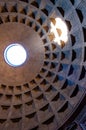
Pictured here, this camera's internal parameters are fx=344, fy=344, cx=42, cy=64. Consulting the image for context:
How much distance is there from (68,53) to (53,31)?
156cm

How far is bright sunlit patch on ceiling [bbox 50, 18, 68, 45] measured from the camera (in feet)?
64.3

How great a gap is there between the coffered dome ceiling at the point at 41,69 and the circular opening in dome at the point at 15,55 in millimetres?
374

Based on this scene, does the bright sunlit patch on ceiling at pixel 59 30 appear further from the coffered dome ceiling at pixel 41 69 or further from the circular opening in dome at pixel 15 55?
the circular opening in dome at pixel 15 55

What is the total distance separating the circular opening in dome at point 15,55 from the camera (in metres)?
21.5

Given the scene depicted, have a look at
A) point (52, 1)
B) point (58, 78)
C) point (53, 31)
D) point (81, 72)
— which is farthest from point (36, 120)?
point (52, 1)

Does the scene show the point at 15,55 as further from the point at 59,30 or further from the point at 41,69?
the point at 59,30

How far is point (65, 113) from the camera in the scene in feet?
65.6

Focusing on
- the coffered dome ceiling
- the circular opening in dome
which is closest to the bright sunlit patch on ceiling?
the coffered dome ceiling

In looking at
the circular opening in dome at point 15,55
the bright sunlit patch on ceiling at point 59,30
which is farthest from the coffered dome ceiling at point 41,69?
the circular opening in dome at point 15,55

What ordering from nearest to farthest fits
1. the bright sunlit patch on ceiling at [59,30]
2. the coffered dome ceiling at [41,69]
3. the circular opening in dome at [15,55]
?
the coffered dome ceiling at [41,69]
the bright sunlit patch on ceiling at [59,30]
the circular opening in dome at [15,55]

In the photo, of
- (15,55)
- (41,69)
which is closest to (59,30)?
(41,69)

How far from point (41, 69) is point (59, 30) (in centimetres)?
273

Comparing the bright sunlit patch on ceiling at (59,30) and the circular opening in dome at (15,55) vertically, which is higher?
the circular opening in dome at (15,55)

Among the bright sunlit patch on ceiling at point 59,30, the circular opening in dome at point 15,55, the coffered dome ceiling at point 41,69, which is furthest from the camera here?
the circular opening in dome at point 15,55
